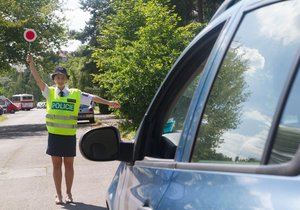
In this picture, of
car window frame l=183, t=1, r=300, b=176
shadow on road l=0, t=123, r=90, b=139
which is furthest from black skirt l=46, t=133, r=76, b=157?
shadow on road l=0, t=123, r=90, b=139

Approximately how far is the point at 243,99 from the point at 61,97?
18.5 ft

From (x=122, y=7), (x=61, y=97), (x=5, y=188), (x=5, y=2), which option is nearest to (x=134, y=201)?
(x=61, y=97)

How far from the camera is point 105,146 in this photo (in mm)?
3027

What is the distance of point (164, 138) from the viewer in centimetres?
299

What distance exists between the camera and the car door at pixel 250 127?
1476 millimetres

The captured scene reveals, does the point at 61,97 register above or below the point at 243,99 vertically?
below

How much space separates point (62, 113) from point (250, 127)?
→ 224 inches

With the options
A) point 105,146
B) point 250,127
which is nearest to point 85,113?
point 105,146

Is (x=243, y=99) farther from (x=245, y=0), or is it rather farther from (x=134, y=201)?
(x=134, y=201)

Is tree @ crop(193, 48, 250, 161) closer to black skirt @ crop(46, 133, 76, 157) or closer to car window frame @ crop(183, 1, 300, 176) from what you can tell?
car window frame @ crop(183, 1, 300, 176)

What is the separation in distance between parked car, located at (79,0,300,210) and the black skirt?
4393 millimetres

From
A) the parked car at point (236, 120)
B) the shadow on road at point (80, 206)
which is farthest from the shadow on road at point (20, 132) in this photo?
the parked car at point (236, 120)

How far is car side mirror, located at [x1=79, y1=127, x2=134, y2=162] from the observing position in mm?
3002

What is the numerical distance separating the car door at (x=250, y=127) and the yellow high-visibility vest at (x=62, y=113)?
16.7 ft
